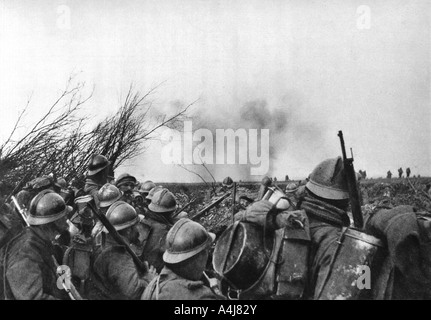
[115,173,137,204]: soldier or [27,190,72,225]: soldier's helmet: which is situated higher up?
[27,190,72,225]: soldier's helmet

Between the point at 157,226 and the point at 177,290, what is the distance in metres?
2.82

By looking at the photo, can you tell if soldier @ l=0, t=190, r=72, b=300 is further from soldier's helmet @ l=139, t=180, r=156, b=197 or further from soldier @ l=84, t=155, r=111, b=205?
soldier's helmet @ l=139, t=180, r=156, b=197

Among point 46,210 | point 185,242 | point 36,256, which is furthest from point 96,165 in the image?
point 185,242

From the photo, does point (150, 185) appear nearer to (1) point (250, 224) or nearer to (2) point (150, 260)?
(2) point (150, 260)

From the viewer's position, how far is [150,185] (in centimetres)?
951

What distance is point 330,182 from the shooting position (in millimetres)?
4703

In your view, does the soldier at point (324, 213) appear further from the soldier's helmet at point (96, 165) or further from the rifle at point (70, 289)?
the soldier's helmet at point (96, 165)

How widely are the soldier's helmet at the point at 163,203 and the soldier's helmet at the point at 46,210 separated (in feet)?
5.95

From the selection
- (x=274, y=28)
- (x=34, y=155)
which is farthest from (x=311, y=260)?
(x=34, y=155)

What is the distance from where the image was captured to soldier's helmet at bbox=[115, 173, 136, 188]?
929 cm

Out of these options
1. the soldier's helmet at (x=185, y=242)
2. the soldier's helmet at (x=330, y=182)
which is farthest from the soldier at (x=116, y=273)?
the soldier's helmet at (x=330, y=182)

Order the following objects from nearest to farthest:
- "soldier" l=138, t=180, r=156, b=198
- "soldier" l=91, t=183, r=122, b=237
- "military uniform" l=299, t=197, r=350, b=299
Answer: "military uniform" l=299, t=197, r=350, b=299 < "soldier" l=91, t=183, r=122, b=237 < "soldier" l=138, t=180, r=156, b=198

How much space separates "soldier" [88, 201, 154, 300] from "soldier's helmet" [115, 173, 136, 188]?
159 inches

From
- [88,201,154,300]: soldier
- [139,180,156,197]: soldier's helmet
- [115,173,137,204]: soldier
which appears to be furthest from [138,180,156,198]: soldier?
[88,201,154,300]: soldier
